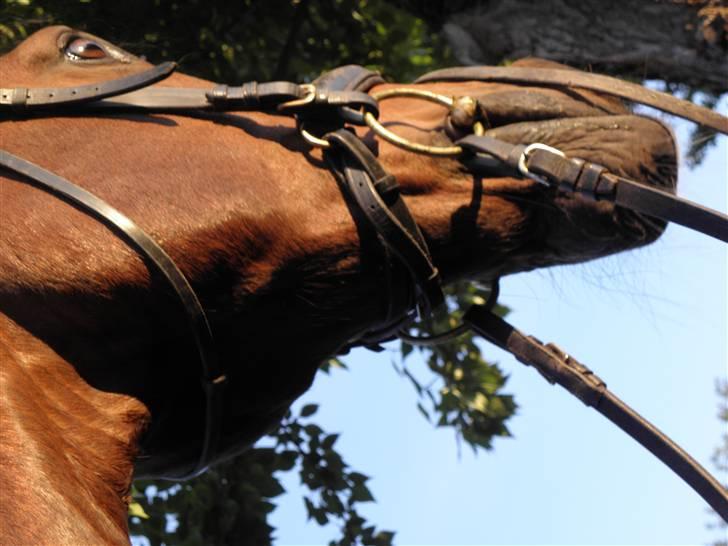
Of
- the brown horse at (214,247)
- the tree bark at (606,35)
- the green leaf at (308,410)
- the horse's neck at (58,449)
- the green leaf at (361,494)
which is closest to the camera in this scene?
the horse's neck at (58,449)

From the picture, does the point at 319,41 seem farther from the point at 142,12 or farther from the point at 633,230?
the point at 633,230

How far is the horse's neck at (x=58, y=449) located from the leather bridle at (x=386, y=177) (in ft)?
0.67

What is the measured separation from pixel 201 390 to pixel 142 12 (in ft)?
9.05

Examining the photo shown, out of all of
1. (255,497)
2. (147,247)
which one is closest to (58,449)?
(147,247)

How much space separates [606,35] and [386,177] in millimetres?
2641

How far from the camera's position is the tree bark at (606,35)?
14.6ft

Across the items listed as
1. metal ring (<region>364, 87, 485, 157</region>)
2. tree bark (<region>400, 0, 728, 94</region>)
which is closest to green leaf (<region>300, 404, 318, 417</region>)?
tree bark (<region>400, 0, 728, 94</region>)

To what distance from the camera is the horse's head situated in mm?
2102

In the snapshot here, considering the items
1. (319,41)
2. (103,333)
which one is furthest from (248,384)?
(319,41)

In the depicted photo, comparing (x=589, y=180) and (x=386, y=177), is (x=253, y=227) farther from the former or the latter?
(x=589, y=180)

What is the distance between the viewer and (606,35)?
4.65 metres

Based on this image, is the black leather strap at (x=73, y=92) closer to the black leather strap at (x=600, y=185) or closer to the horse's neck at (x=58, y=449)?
the horse's neck at (x=58, y=449)

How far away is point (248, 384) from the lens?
7.65ft

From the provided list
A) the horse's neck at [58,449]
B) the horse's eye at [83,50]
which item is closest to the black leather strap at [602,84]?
the horse's eye at [83,50]
